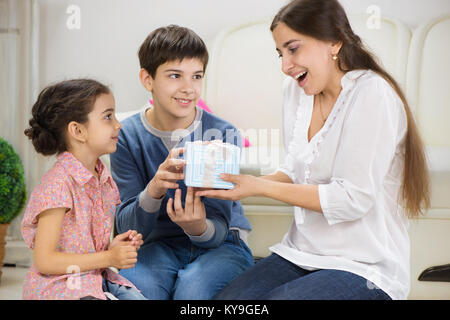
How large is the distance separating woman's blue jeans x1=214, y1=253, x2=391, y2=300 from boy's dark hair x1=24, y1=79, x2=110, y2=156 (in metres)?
0.44

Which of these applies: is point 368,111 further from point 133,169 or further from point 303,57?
point 133,169

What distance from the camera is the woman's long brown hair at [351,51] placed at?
0.89 meters

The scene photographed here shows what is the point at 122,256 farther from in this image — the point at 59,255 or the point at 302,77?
the point at 302,77

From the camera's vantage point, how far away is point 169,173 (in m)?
Answer: 0.92

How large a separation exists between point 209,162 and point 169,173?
0.32 feet

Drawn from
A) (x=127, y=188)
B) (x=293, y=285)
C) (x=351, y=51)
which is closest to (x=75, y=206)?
(x=127, y=188)

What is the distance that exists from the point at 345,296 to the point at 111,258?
16.5 inches

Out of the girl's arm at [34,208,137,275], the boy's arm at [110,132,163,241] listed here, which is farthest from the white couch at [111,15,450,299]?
the girl's arm at [34,208,137,275]

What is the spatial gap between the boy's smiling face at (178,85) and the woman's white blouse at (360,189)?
0.27 meters

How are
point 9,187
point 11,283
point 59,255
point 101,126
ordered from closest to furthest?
1. point 59,255
2. point 101,126
3. point 11,283
4. point 9,187

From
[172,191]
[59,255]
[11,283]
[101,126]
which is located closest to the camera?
[59,255]

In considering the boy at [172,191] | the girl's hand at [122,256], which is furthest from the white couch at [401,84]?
the girl's hand at [122,256]

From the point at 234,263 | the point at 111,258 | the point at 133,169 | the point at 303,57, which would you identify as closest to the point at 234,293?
the point at 234,263

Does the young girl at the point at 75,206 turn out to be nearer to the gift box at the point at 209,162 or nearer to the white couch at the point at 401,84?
the gift box at the point at 209,162
